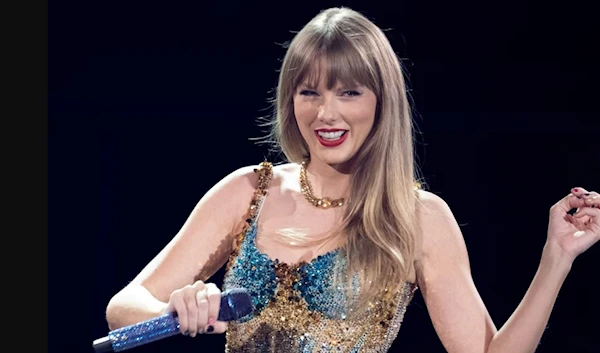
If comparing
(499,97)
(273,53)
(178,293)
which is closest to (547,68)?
(499,97)

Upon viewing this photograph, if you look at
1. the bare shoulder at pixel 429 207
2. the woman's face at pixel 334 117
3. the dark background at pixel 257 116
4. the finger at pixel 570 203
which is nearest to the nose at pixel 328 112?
the woman's face at pixel 334 117

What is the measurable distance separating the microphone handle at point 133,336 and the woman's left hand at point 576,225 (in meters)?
0.83

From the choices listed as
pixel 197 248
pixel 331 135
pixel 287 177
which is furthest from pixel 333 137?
pixel 197 248

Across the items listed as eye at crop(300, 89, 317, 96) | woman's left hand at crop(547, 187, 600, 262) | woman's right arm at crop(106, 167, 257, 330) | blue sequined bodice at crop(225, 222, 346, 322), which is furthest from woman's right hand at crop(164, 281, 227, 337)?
woman's left hand at crop(547, 187, 600, 262)

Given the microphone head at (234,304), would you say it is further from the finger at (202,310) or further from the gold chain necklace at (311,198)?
the gold chain necklace at (311,198)

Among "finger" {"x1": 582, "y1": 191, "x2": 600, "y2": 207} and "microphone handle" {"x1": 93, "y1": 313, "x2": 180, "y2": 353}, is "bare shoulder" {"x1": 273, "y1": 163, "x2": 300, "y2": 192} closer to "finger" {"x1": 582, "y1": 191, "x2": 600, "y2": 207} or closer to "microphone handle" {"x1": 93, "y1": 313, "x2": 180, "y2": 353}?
"finger" {"x1": 582, "y1": 191, "x2": 600, "y2": 207}

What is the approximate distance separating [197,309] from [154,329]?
72 mm

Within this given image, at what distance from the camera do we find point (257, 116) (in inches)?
110

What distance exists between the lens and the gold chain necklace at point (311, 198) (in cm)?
204

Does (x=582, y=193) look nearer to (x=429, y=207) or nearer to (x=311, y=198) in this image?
(x=429, y=207)

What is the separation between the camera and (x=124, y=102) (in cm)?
274

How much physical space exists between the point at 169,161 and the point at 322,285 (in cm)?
107

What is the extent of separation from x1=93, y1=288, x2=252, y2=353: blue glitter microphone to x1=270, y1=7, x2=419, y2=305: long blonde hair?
573mm

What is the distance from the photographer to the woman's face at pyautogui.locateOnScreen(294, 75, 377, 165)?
6.24 ft
